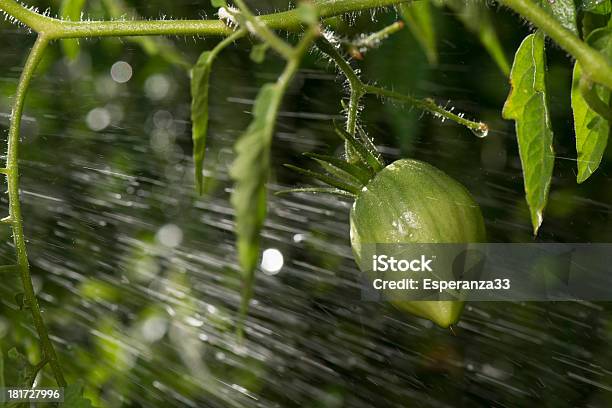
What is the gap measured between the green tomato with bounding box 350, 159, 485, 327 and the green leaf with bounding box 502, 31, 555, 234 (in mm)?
37

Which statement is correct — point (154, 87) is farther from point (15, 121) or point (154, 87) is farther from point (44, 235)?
point (15, 121)

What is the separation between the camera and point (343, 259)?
1018mm

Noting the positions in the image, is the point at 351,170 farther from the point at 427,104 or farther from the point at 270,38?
the point at 270,38

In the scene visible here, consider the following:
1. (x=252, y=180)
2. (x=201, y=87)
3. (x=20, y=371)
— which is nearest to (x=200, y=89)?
(x=201, y=87)

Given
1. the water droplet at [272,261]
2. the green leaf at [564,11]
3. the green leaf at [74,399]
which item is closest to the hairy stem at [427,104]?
the green leaf at [564,11]

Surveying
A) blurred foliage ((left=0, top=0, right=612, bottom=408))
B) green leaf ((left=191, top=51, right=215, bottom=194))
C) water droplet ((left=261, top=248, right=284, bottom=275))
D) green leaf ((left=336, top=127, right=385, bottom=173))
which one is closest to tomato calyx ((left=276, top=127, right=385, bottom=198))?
green leaf ((left=336, top=127, right=385, bottom=173))

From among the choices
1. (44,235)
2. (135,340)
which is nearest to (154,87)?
(44,235)

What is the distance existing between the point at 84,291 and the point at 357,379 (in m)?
0.41

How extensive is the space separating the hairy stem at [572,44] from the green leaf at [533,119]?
0.26 ft

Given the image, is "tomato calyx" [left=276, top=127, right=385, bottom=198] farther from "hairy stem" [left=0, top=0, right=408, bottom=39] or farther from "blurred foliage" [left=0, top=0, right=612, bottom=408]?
"blurred foliage" [left=0, top=0, right=612, bottom=408]

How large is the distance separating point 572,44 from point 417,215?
13 centimetres

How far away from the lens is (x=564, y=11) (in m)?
0.32

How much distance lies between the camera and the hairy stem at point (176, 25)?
1.05 feet

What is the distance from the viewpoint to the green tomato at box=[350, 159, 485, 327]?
37 centimetres
